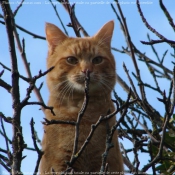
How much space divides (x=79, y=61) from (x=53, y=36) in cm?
58

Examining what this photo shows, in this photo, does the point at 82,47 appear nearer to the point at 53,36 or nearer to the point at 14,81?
the point at 53,36

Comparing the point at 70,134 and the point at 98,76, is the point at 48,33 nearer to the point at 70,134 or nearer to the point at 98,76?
the point at 98,76

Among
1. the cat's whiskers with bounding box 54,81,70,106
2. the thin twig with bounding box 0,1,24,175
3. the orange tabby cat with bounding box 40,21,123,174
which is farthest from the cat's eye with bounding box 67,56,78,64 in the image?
the thin twig with bounding box 0,1,24,175

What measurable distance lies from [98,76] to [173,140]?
110 centimetres

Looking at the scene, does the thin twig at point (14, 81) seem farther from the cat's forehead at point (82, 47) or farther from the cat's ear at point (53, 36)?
the cat's ear at point (53, 36)

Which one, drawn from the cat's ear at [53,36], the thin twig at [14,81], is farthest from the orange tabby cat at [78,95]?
the thin twig at [14,81]

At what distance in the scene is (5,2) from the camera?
8.31 ft

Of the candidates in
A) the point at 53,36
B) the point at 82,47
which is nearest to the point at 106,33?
the point at 82,47

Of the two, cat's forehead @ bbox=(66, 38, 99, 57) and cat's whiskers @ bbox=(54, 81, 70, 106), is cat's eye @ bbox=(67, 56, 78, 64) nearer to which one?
cat's forehead @ bbox=(66, 38, 99, 57)

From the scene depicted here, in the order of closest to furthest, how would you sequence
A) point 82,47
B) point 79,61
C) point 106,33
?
point 79,61 → point 82,47 → point 106,33

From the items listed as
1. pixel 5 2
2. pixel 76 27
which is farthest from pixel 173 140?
pixel 5 2

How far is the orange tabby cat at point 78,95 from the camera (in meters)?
3.87

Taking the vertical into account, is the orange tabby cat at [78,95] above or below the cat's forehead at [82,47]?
below

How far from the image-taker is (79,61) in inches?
181
